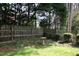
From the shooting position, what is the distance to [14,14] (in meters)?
2.60

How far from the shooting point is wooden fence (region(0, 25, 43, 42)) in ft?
8.41

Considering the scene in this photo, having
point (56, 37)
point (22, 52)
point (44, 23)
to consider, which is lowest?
point (22, 52)

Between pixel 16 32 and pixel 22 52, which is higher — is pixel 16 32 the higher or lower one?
the higher one

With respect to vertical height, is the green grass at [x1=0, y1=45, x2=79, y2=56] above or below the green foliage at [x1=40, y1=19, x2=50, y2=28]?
below

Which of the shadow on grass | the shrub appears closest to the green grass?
the shadow on grass

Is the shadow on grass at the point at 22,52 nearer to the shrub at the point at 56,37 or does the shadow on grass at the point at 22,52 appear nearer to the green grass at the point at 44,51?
the green grass at the point at 44,51

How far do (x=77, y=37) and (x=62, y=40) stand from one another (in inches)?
9.8

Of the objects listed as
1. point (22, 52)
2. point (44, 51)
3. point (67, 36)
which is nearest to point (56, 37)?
point (67, 36)

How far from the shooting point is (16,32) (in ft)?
8.50

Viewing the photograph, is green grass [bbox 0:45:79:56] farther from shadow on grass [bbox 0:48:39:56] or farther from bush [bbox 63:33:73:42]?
bush [bbox 63:33:73:42]

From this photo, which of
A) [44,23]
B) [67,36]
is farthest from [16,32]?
[67,36]

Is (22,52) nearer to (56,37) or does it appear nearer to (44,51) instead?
(44,51)

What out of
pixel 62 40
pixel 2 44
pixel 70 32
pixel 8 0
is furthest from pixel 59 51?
pixel 8 0

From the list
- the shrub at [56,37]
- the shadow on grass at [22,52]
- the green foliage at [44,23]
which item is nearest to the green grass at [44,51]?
the shadow on grass at [22,52]
